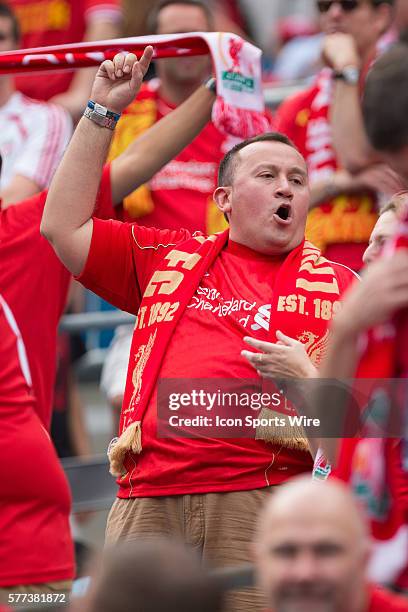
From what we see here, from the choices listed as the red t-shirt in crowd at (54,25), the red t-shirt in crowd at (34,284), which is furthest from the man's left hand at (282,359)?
the red t-shirt in crowd at (54,25)

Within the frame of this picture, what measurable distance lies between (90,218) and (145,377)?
0.64m

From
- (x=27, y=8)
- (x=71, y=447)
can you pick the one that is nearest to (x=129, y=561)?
(x=71, y=447)

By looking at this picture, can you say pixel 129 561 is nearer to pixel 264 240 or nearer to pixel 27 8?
pixel 264 240

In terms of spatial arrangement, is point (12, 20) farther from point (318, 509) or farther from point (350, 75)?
point (318, 509)

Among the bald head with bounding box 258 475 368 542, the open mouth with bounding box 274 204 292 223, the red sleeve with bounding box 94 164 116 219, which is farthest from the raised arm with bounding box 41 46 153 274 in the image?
the bald head with bounding box 258 475 368 542

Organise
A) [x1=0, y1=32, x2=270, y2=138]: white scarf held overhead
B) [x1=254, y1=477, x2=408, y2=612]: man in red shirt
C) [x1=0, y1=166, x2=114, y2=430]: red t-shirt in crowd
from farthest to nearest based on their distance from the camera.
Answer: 1. [x1=0, y1=166, x2=114, y2=430]: red t-shirt in crowd
2. [x1=0, y1=32, x2=270, y2=138]: white scarf held overhead
3. [x1=254, y1=477, x2=408, y2=612]: man in red shirt

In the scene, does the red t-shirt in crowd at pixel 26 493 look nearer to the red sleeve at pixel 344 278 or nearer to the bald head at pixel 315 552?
the red sleeve at pixel 344 278

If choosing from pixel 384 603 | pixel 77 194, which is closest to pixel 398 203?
pixel 77 194

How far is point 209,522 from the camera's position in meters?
4.17

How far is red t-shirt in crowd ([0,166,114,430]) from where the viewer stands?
5.22 metres

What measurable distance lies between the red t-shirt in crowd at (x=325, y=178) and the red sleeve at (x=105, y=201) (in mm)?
1339

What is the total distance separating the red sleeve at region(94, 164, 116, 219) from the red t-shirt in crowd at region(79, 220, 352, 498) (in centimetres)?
39

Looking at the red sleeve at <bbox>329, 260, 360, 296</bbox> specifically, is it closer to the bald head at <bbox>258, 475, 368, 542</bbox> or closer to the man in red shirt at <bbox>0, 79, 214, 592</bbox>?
the man in red shirt at <bbox>0, 79, 214, 592</bbox>

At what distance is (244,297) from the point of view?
4.38 m
